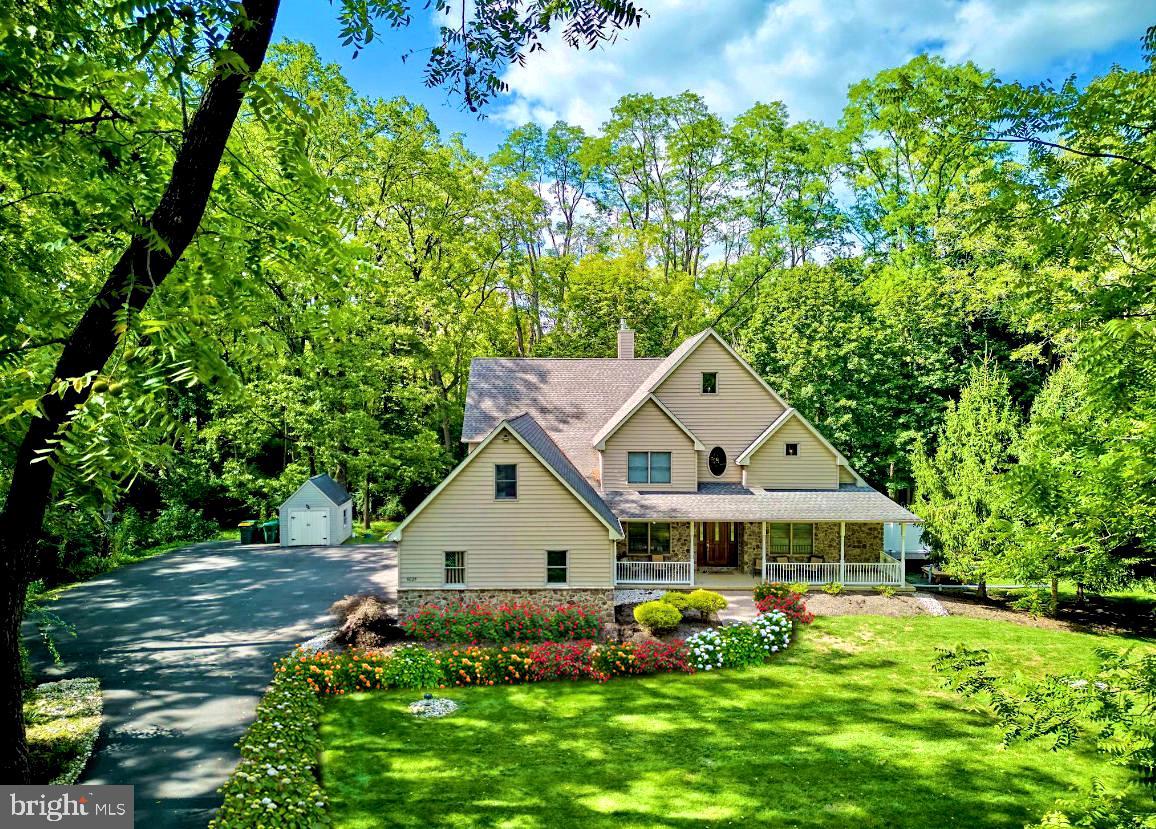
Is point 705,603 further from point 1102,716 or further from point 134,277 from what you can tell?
point 134,277

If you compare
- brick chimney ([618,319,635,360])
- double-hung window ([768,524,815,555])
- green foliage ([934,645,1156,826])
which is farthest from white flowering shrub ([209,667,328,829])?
brick chimney ([618,319,635,360])

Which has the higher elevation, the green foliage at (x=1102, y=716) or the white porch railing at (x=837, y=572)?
the green foliage at (x=1102, y=716)

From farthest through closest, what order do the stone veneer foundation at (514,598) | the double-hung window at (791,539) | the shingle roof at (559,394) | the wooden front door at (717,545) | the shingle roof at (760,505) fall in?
the shingle roof at (559,394)
the wooden front door at (717,545)
the double-hung window at (791,539)
the shingle roof at (760,505)
the stone veneer foundation at (514,598)

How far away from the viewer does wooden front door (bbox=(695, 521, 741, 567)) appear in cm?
2481

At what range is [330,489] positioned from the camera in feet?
101

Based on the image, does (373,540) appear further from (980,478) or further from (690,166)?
(690,166)

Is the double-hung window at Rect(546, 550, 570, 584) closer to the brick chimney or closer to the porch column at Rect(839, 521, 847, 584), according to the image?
the porch column at Rect(839, 521, 847, 584)

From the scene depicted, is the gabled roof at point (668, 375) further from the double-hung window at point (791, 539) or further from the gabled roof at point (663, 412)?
the double-hung window at point (791, 539)

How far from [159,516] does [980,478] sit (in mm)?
36439

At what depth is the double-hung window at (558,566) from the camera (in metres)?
18.7

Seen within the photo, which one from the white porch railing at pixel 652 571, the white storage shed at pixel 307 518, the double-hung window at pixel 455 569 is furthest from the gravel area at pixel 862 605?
the white storage shed at pixel 307 518

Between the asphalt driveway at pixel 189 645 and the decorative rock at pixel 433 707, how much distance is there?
129 inches

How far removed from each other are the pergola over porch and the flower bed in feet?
16.0

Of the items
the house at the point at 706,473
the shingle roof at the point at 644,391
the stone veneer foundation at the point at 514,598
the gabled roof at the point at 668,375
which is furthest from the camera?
the shingle roof at the point at 644,391
